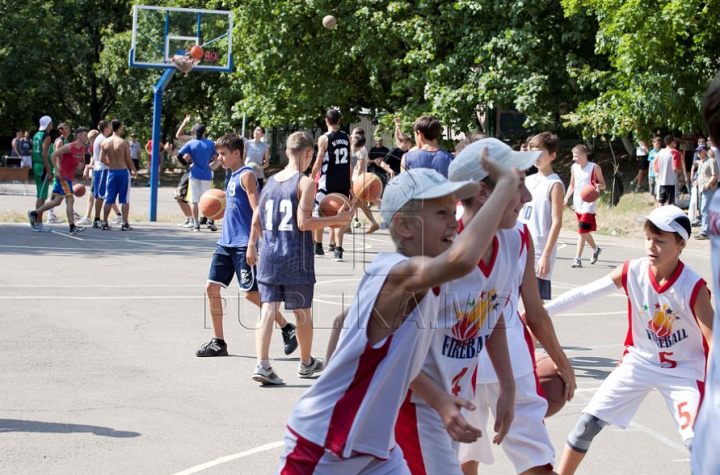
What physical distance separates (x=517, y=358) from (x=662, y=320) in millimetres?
1046

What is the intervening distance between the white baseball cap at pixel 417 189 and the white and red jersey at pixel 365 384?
0.20 m

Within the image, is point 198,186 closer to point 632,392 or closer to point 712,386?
point 632,392

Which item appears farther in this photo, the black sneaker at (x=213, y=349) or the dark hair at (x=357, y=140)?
the dark hair at (x=357, y=140)

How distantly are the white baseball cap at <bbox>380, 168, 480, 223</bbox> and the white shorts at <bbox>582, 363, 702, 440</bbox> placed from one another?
215cm

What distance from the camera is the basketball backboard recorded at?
25188 millimetres

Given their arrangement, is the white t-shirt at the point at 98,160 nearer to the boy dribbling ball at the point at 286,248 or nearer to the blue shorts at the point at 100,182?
the blue shorts at the point at 100,182

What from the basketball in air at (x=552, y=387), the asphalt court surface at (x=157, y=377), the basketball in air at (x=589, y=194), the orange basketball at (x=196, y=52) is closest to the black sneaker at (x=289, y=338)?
the asphalt court surface at (x=157, y=377)

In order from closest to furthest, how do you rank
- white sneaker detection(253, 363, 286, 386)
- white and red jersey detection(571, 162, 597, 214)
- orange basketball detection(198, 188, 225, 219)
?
1. white sneaker detection(253, 363, 286, 386)
2. orange basketball detection(198, 188, 225, 219)
3. white and red jersey detection(571, 162, 597, 214)

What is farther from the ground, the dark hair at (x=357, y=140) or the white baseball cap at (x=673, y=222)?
the dark hair at (x=357, y=140)

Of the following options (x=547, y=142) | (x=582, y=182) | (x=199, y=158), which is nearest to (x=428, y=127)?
(x=547, y=142)

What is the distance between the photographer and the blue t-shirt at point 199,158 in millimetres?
19359

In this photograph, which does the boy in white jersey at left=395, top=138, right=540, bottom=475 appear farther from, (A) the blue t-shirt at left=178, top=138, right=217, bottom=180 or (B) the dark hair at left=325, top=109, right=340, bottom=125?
(A) the blue t-shirt at left=178, top=138, right=217, bottom=180

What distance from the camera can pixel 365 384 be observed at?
342 centimetres

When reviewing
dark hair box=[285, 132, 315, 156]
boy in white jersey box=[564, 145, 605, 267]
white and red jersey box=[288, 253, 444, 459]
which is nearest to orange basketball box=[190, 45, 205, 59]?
boy in white jersey box=[564, 145, 605, 267]
